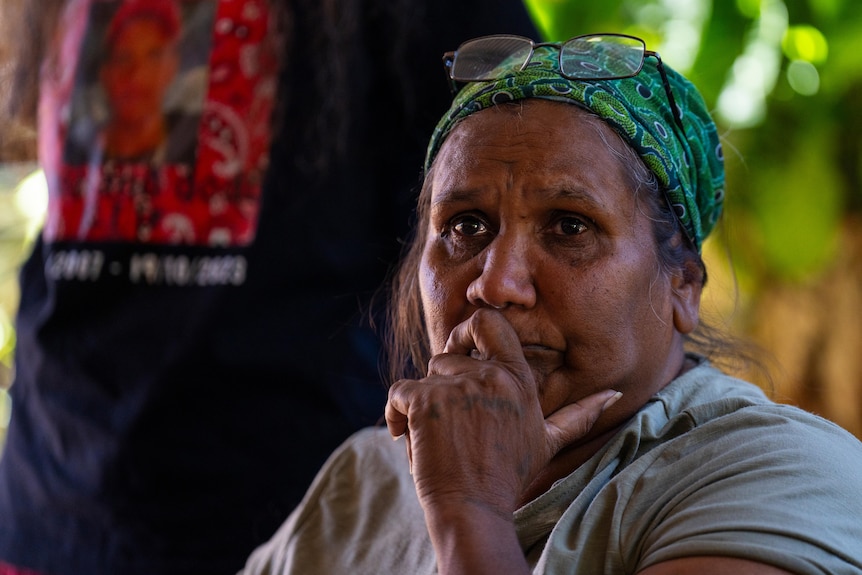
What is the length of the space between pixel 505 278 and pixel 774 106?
3.02 meters

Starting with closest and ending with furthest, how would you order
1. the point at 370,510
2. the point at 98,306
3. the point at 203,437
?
1. the point at 370,510
2. the point at 203,437
3. the point at 98,306

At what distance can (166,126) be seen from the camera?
2230 millimetres

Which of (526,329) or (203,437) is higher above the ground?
(526,329)

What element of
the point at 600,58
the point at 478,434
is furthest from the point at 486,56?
the point at 478,434

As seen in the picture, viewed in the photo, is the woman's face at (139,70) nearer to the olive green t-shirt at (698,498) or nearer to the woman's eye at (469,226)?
the woman's eye at (469,226)

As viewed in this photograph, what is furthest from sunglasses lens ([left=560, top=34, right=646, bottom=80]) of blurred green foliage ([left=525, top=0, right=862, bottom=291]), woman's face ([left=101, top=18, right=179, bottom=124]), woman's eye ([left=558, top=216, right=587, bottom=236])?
blurred green foliage ([left=525, top=0, right=862, bottom=291])

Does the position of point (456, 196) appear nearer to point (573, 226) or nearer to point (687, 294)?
point (573, 226)

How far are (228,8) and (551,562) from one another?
4.94 ft

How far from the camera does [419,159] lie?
213cm

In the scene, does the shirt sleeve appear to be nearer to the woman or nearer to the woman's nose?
the woman

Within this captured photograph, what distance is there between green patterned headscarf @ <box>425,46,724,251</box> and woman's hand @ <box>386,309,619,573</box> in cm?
36

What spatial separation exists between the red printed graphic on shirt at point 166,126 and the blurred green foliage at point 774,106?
74.5 inches

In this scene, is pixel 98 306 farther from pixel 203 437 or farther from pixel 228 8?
pixel 228 8

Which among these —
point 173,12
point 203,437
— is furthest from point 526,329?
point 173,12
